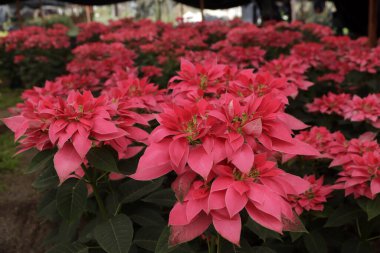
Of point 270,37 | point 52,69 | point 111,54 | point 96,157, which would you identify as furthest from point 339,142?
point 52,69

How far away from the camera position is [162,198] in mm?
1527

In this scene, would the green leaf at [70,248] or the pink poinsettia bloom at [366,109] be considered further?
the pink poinsettia bloom at [366,109]

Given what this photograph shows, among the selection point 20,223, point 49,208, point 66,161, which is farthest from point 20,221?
point 66,161

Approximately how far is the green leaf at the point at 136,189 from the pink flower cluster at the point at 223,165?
1.68 ft

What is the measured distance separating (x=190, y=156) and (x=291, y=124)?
0.42 meters

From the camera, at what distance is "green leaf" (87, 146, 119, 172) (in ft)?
4.04

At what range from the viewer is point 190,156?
0.94 meters

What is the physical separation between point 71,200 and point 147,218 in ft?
1.10

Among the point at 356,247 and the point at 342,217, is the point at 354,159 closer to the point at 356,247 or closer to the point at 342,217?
the point at 342,217

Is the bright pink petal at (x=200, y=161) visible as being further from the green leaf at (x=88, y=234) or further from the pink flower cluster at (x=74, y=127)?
the green leaf at (x=88, y=234)

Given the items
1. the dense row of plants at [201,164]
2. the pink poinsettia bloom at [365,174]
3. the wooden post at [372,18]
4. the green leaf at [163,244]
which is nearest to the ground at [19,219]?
the dense row of plants at [201,164]

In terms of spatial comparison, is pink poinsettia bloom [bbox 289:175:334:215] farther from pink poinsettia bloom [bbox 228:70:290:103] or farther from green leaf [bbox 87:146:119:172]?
green leaf [bbox 87:146:119:172]

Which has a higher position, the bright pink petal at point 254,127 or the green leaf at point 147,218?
the bright pink petal at point 254,127

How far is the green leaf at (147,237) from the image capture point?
1.46m
